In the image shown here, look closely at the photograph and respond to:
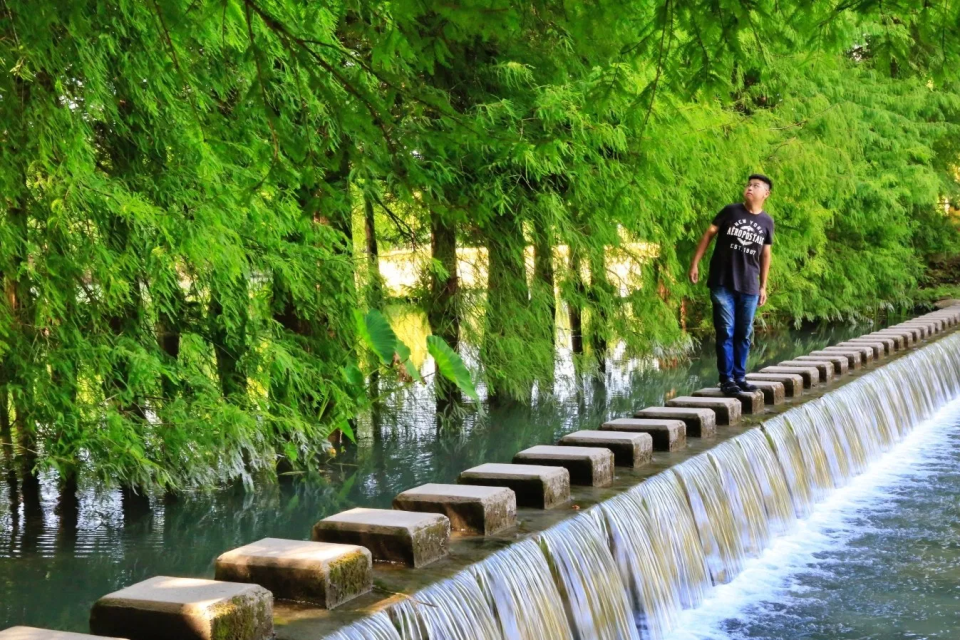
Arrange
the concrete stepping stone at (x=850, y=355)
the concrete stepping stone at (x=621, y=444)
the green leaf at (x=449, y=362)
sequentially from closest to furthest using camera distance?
1. the concrete stepping stone at (x=621, y=444)
2. the green leaf at (x=449, y=362)
3. the concrete stepping stone at (x=850, y=355)

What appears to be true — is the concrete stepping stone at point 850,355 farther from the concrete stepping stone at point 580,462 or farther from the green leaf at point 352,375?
the concrete stepping stone at point 580,462

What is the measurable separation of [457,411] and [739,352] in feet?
13.5

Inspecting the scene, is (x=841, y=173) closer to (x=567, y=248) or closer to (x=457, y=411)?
(x=567, y=248)

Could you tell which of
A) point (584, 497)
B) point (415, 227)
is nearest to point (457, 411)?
point (415, 227)

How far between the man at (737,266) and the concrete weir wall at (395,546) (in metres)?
1.04

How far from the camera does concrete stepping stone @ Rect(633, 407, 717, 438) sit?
6539mm

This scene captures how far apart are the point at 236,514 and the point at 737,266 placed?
12.1 feet

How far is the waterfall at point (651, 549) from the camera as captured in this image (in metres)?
3.76

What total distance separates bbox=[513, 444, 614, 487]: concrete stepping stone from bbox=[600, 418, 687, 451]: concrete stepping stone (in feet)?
2.82

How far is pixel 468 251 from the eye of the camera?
11.9m

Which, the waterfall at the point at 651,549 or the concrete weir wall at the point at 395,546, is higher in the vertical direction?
the concrete weir wall at the point at 395,546

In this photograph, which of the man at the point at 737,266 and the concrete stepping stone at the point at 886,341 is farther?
the concrete stepping stone at the point at 886,341

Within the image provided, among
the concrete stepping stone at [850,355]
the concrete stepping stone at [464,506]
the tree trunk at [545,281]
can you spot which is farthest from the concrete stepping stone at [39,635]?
the tree trunk at [545,281]

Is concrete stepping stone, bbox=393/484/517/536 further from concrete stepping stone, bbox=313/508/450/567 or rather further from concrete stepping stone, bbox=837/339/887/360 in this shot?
concrete stepping stone, bbox=837/339/887/360
